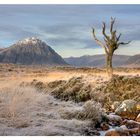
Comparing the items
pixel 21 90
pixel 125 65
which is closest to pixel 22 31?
pixel 21 90

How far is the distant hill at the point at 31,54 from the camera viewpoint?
9.05 m

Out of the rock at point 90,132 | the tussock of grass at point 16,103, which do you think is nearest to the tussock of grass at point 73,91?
the tussock of grass at point 16,103

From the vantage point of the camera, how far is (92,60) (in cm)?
912

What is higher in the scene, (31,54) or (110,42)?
(110,42)

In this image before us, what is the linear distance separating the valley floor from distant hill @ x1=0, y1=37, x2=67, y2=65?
0.10 m

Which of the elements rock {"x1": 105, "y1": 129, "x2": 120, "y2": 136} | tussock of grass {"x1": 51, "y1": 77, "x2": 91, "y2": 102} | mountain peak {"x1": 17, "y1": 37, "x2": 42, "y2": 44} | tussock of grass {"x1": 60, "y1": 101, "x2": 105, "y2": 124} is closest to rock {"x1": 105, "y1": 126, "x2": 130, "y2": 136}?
rock {"x1": 105, "y1": 129, "x2": 120, "y2": 136}

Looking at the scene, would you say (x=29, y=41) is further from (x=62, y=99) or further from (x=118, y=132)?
(x=118, y=132)

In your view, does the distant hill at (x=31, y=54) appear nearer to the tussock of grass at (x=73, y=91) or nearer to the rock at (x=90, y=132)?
the tussock of grass at (x=73, y=91)

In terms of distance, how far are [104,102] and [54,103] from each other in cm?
69

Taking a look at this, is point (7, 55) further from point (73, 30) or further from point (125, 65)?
point (125, 65)

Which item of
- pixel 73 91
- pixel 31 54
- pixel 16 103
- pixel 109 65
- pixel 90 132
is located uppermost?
pixel 31 54

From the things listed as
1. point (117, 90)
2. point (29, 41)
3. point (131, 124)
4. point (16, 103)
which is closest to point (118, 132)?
point (131, 124)

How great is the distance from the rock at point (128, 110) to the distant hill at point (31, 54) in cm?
98

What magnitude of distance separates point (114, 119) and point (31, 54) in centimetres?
139
